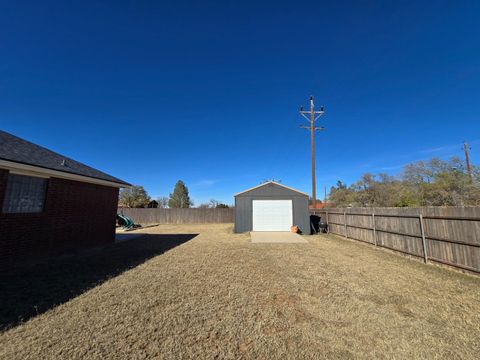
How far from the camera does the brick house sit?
5.27m

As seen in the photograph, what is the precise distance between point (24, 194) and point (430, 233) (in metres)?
11.8

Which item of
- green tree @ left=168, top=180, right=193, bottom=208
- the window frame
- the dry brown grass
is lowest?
the dry brown grass

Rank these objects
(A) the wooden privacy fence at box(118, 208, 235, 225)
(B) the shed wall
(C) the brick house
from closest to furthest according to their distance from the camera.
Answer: (C) the brick house, (B) the shed wall, (A) the wooden privacy fence at box(118, 208, 235, 225)

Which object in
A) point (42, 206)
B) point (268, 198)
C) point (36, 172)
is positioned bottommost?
point (42, 206)

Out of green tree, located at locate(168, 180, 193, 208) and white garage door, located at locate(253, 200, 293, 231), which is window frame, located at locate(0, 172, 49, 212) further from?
green tree, located at locate(168, 180, 193, 208)

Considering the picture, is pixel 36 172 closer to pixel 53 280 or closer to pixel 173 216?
pixel 53 280

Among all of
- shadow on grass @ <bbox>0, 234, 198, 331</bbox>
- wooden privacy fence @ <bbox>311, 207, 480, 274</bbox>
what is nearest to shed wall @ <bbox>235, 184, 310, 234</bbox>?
wooden privacy fence @ <bbox>311, 207, 480, 274</bbox>

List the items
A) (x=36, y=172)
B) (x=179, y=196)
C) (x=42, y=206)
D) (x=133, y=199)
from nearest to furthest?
(x=36, y=172) < (x=42, y=206) < (x=133, y=199) < (x=179, y=196)

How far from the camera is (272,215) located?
13.9 metres

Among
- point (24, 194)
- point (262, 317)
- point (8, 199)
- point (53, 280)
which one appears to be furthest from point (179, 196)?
point (262, 317)

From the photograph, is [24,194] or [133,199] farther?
[133,199]

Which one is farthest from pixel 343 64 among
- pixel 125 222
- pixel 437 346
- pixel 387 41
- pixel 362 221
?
pixel 125 222

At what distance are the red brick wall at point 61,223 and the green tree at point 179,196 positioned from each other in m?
35.7

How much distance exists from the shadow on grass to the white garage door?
7.77 meters
